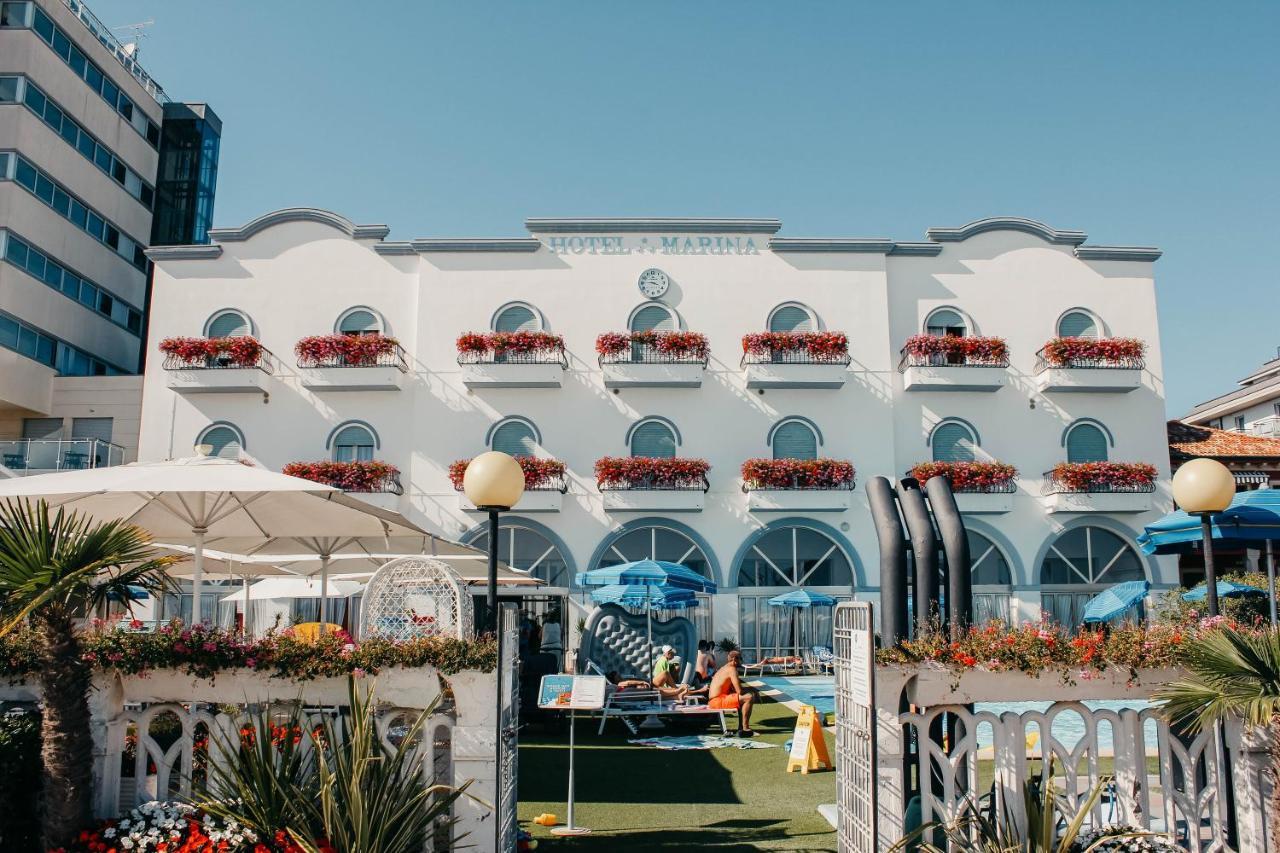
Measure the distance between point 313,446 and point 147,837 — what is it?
Answer: 18.7 meters

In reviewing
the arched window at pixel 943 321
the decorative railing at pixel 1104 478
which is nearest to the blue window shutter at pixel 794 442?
the arched window at pixel 943 321

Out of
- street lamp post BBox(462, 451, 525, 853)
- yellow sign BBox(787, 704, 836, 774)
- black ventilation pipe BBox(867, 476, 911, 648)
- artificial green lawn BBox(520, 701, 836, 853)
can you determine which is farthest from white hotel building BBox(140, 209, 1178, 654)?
black ventilation pipe BBox(867, 476, 911, 648)

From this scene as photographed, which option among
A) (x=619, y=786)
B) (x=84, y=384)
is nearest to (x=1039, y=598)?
(x=619, y=786)

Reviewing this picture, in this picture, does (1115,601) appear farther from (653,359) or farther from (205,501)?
(205,501)

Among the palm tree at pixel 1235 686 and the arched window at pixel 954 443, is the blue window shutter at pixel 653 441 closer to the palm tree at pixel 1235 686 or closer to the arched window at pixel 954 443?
the arched window at pixel 954 443

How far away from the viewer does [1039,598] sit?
23.0 meters

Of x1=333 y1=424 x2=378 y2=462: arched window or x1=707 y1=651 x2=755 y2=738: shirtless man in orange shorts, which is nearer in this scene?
x1=707 y1=651 x2=755 y2=738: shirtless man in orange shorts

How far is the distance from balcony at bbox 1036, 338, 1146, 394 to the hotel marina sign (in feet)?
25.1

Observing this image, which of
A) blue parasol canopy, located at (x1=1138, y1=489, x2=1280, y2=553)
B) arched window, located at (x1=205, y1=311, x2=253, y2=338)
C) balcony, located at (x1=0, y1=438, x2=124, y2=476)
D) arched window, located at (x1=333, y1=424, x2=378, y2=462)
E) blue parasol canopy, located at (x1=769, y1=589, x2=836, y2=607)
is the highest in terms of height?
arched window, located at (x1=205, y1=311, x2=253, y2=338)

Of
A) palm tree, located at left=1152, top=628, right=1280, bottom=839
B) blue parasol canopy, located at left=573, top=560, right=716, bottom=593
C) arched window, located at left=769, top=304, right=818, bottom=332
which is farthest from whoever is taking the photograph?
arched window, located at left=769, top=304, right=818, bottom=332

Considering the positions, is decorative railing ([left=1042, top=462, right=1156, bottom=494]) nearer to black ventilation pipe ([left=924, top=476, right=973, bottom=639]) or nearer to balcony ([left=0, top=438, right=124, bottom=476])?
black ventilation pipe ([left=924, top=476, right=973, bottom=639])

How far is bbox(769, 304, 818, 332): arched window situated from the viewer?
24.1 meters

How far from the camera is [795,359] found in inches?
919

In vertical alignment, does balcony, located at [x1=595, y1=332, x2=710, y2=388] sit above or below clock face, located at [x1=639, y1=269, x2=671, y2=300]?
below
